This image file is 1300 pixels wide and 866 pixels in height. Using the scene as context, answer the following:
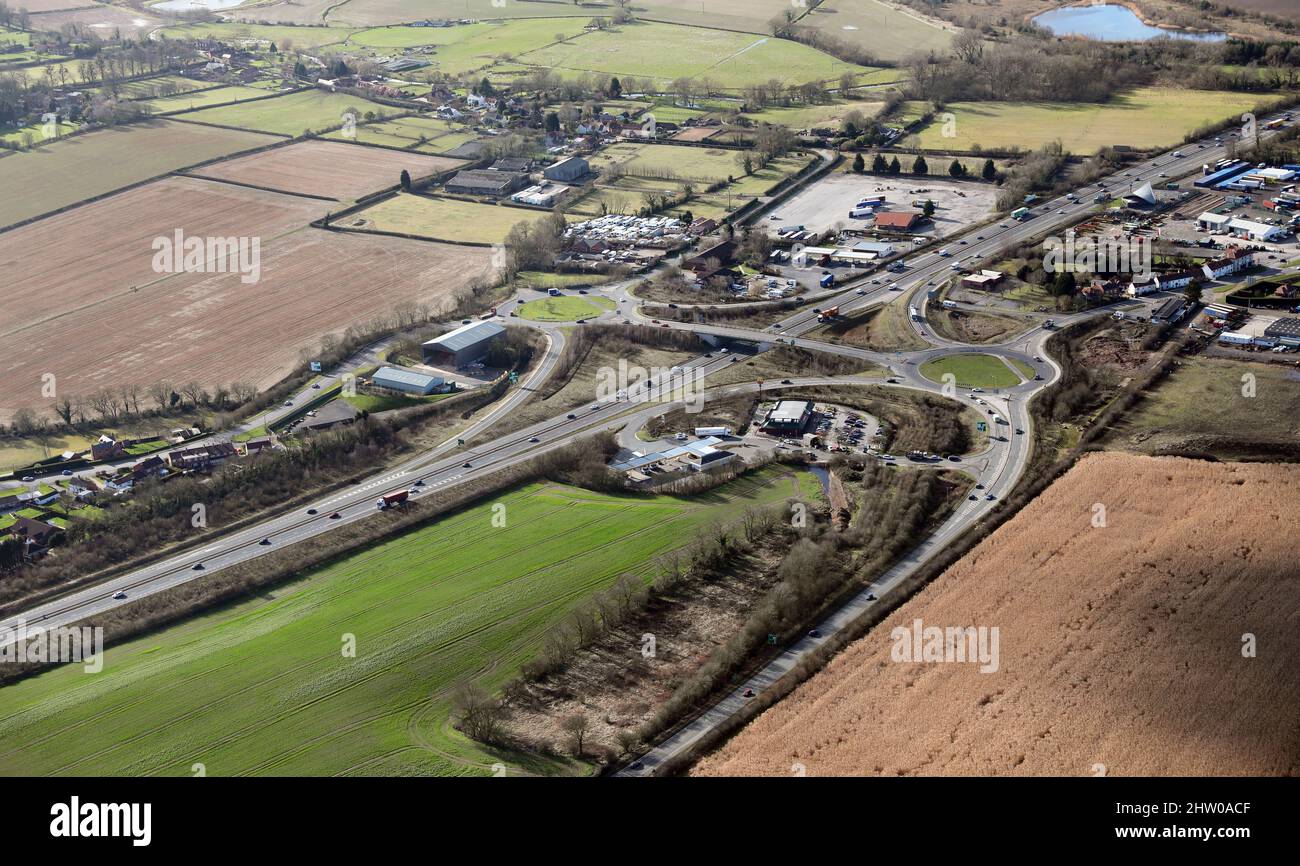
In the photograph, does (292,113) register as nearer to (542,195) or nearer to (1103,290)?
→ (542,195)

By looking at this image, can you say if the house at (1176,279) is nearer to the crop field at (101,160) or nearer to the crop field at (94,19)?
the crop field at (101,160)

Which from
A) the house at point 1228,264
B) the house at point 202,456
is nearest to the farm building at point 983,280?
the house at point 1228,264

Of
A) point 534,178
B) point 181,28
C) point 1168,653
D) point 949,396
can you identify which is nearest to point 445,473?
point 949,396

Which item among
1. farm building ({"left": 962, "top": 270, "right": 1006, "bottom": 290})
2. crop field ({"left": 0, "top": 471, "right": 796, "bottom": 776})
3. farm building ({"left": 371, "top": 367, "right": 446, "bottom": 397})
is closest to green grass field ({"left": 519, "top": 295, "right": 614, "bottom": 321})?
farm building ({"left": 371, "top": 367, "right": 446, "bottom": 397})

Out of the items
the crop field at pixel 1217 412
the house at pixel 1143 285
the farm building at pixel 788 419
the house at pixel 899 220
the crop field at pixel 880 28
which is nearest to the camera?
the crop field at pixel 1217 412

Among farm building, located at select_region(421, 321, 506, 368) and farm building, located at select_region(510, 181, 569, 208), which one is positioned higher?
farm building, located at select_region(510, 181, 569, 208)

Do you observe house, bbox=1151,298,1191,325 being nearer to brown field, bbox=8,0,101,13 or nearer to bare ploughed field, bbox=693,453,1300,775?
bare ploughed field, bbox=693,453,1300,775
